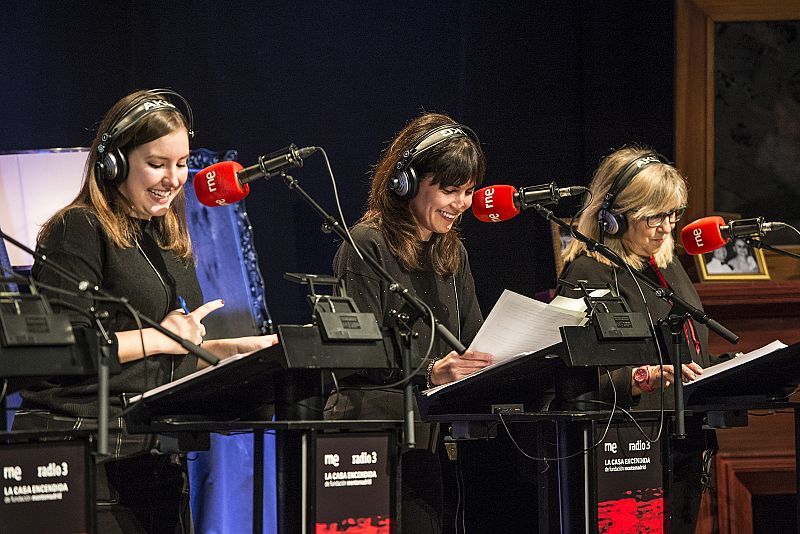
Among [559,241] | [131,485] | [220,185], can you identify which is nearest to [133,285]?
[220,185]

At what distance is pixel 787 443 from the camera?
4441 millimetres

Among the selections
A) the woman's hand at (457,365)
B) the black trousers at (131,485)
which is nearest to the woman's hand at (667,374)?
the woman's hand at (457,365)

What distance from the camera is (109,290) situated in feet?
8.66

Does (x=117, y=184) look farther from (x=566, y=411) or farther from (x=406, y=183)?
(x=566, y=411)

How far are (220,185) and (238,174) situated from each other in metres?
0.05

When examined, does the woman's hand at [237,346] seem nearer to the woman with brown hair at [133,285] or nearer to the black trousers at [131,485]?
the woman with brown hair at [133,285]

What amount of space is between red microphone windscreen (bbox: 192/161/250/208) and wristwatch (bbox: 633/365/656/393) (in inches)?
49.3

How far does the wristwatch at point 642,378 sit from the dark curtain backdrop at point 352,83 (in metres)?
A: 1.19

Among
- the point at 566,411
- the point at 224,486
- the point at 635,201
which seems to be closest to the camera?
the point at 566,411

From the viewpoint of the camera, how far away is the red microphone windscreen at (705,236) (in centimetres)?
327

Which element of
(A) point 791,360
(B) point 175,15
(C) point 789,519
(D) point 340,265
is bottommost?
(C) point 789,519

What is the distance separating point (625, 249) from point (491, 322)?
3.60 feet

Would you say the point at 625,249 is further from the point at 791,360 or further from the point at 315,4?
the point at 315,4

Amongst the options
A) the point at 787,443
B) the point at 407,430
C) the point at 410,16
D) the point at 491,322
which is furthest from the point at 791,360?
the point at 410,16
